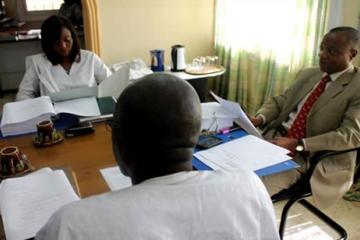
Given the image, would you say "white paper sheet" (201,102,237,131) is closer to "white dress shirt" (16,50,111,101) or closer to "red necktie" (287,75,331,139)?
"red necktie" (287,75,331,139)

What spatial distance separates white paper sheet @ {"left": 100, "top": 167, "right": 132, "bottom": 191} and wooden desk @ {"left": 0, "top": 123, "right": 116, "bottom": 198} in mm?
17

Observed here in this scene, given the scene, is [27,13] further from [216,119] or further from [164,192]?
[164,192]

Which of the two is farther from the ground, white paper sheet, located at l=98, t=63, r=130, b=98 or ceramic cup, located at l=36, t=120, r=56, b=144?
white paper sheet, located at l=98, t=63, r=130, b=98

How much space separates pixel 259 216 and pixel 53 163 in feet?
2.81

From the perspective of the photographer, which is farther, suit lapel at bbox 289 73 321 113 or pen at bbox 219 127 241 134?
suit lapel at bbox 289 73 321 113

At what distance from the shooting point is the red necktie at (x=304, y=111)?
1.98 m

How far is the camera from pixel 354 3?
8.07 ft

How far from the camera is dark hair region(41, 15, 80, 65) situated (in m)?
2.25

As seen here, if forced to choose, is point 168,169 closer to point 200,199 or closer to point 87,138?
point 200,199

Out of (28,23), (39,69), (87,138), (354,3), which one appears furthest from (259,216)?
(28,23)

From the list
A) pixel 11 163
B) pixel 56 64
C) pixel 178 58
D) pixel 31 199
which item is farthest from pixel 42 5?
pixel 31 199

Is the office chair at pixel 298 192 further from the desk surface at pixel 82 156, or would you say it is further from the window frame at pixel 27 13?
the window frame at pixel 27 13

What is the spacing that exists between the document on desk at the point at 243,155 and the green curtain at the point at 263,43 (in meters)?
1.49

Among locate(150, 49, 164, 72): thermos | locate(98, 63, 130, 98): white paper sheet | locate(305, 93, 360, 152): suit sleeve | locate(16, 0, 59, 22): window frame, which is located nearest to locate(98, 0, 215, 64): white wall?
locate(150, 49, 164, 72): thermos
